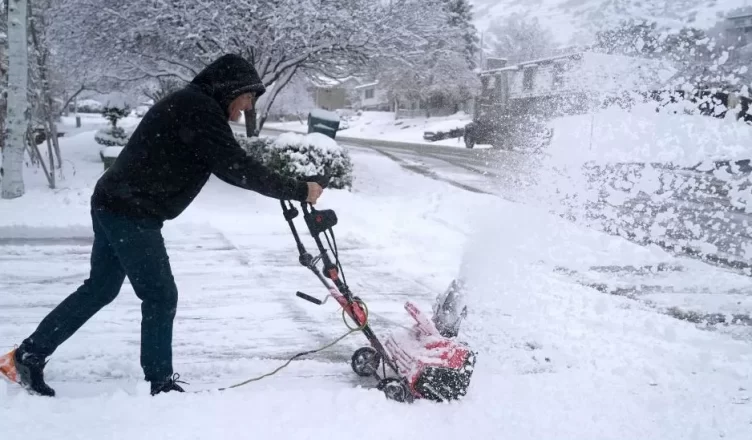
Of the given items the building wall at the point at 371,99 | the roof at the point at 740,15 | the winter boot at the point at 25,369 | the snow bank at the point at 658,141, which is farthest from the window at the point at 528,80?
the building wall at the point at 371,99

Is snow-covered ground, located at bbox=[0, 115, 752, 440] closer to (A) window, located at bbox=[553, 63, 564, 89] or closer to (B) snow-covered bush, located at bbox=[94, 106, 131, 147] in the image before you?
(B) snow-covered bush, located at bbox=[94, 106, 131, 147]

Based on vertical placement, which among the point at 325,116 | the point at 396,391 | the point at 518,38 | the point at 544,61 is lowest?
the point at 396,391

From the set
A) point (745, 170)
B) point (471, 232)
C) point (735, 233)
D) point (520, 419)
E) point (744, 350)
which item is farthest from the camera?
point (745, 170)

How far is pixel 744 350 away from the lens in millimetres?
4082

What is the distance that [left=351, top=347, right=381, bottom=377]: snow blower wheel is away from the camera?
3.44m

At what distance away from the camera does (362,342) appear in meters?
4.07

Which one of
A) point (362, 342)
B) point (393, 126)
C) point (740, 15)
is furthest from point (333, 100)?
point (362, 342)

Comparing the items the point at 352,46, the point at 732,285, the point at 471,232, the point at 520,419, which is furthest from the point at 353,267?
the point at 352,46

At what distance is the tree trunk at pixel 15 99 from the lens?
9.12 m

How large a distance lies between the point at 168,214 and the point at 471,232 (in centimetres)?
552

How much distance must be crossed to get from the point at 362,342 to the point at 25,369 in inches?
80.2

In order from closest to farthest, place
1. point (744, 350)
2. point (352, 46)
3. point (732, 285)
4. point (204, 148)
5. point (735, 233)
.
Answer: point (204, 148) < point (744, 350) < point (732, 285) < point (735, 233) < point (352, 46)

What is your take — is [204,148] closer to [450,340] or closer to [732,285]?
[450,340]

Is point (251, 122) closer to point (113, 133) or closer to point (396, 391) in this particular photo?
point (113, 133)
